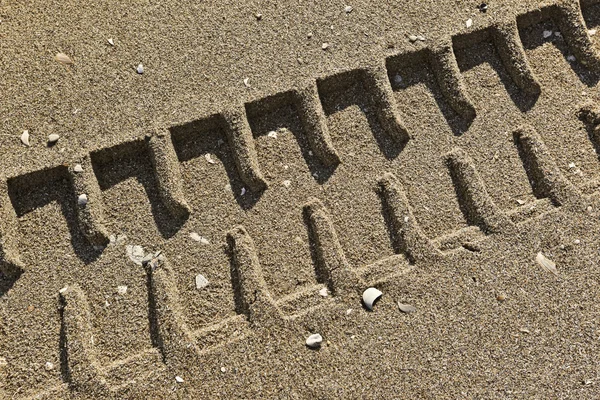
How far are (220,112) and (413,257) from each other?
940 mm

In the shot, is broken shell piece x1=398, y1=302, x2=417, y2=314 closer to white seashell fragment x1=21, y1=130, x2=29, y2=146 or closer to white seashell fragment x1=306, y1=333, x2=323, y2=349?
white seashell fragment x1=306, y1=333, x2=323, y2=349

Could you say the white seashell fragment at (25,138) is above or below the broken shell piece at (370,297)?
above

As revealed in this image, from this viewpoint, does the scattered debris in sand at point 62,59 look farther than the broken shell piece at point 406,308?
Yes

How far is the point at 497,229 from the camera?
2.01m

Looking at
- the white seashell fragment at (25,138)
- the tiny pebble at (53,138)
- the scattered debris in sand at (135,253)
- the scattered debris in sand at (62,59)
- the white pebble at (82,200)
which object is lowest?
the scattered debris in sand at (135,253)

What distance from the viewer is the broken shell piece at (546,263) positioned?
6.50 feet

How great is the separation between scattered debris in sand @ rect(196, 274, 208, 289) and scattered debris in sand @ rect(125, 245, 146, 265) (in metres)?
0.22

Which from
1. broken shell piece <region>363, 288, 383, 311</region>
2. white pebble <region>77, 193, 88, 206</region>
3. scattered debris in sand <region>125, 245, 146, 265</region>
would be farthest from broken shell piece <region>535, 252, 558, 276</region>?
white pebble <region>77, 193, 88, 206</region>

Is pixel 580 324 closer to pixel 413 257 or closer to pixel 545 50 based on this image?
→ pixel 413 257

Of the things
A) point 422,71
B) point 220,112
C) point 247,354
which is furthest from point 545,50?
point 247,354

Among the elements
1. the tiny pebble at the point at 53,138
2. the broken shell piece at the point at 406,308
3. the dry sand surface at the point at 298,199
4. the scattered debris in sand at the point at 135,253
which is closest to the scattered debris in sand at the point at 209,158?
the dry sand surface at the point at 298,199

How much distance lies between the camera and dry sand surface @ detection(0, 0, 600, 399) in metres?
1.83

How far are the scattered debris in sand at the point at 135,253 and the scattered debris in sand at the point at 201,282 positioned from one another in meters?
0.22

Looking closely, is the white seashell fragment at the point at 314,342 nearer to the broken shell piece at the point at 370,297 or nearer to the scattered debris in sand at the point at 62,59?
the broken shell piece at the point at 370,297
